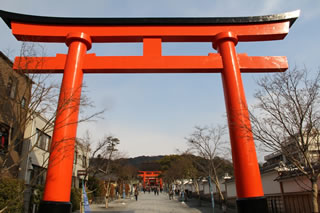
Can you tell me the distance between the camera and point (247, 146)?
6.28 metres

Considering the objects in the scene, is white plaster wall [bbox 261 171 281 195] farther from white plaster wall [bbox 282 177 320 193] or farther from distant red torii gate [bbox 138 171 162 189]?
distant red torii gate [bbox 138 171 162 189]

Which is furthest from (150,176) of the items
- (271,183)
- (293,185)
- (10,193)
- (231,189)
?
(293,185)

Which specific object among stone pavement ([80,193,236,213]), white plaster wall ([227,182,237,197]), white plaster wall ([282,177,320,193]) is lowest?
stone pavement ([80,193,236,213])

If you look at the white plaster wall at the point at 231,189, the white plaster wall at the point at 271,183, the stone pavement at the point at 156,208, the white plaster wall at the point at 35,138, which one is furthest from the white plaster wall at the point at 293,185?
the white plaster wall at the point at 35,138

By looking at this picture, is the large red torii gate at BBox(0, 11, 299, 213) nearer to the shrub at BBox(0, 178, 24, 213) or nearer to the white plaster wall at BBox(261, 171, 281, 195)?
the white plaster wall at BBox(261, 171, 281, 195)

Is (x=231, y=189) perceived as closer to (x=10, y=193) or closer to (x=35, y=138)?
(x=10, y=193)

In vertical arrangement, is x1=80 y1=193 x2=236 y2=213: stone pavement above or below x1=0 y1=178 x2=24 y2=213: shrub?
below

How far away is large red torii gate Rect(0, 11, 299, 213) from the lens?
20.4 ft

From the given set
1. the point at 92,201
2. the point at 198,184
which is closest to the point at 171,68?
the point at 92,201

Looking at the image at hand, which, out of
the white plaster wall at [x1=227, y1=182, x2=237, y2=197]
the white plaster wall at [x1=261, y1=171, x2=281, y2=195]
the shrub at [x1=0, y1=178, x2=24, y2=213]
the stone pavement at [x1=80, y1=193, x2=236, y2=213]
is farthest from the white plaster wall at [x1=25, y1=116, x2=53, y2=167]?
the white plaster wall at [x1=227, y1=182, x2=237, y2=197]

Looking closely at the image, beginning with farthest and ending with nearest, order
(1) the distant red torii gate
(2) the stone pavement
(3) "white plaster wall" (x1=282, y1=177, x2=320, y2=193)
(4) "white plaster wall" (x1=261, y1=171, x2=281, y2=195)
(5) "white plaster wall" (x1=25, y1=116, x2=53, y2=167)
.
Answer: (1) the distant red torii gate
(2) the stone pavement
(5) "white plaster wall" (x1=25, y1=116, x2=53, y2=167)
(4) "white plaster wall" (x1=261, y1=171, x2=281, y2=195)
(3) "white plaster wall" (x1=282, y1=177, x2=320, y2=193)

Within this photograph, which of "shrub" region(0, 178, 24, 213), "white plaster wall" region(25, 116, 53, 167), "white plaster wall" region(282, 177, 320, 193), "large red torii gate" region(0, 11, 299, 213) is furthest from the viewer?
"white plaster wall" region(25, 116, 53, 167)

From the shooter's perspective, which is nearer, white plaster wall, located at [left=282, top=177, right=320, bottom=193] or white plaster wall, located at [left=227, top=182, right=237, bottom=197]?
white plaster wall, located at [left=282, top=177, right=320, bottom=193]

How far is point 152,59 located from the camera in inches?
296
